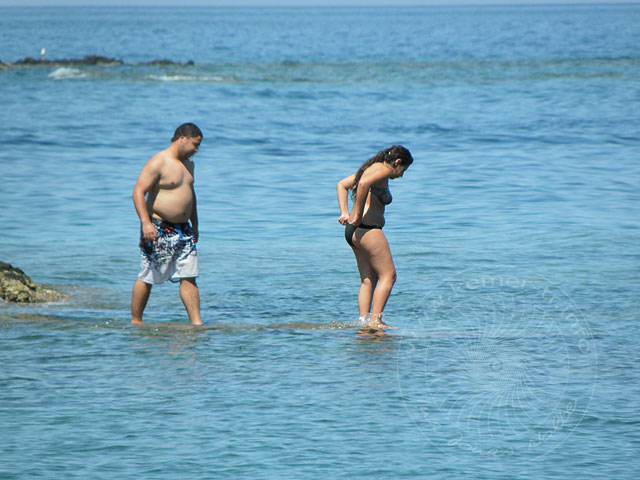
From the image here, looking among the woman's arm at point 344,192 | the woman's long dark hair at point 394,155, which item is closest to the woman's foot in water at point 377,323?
the woman's arm at point 344,192

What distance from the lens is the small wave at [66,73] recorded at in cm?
4152

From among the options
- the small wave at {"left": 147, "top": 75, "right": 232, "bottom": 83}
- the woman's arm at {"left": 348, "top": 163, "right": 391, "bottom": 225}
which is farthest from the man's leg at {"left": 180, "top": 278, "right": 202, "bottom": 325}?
the small wave at {"left": 147, "top": 75, "right": 232, "bottom": 83}

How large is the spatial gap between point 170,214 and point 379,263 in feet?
A: 6.15

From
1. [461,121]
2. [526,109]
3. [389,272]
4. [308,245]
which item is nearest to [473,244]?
[308,245]

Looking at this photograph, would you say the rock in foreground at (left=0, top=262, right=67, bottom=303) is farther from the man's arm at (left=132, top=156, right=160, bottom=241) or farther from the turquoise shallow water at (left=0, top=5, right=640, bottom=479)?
the man's arm at (left=132, top=156, right=160, bottom=241)

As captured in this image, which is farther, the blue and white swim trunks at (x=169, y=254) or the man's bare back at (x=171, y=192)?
the blue and white swim trunks at (x=169, y=254)

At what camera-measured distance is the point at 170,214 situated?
7.36m

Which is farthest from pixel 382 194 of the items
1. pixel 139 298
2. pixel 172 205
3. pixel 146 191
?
pixel 139 298

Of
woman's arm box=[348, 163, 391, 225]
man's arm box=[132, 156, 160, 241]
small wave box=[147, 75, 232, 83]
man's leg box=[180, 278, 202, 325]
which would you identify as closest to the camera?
man's arm box=[132, 156, 160, 241]

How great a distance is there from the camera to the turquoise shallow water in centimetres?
532

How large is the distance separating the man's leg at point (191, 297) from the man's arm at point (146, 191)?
1.85ft

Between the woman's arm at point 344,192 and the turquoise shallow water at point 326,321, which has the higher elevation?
the woman's arm at point 344,192

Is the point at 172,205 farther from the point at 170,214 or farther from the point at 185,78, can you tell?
the point at 185,78

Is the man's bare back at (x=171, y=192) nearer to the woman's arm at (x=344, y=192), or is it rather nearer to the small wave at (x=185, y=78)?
the woman's arm at (x=344, y=192)
